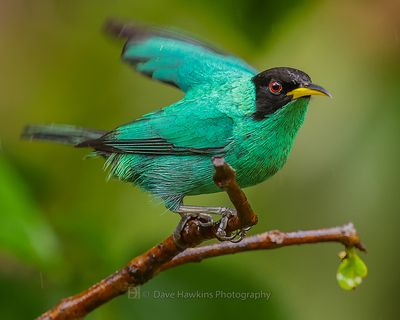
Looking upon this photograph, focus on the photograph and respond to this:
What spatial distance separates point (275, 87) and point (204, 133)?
16.6 inches

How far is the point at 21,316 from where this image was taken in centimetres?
412

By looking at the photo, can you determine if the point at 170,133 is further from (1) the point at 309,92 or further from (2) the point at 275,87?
(1) the point at 309,92

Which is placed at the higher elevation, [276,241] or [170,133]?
[170,133]

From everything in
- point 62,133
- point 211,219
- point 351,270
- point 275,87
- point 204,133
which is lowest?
point 351,270

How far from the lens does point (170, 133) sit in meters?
4.01

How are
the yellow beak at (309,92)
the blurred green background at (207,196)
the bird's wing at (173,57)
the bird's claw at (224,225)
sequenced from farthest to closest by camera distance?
the bird's wing at (173,57) → the blurred green background at (207,196) → the yellow beak at (309,92) → the bird's claw at (224,225)

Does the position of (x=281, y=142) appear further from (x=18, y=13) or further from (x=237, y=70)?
(x=18, y=13)

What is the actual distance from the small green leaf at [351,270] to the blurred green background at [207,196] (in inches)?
33.7

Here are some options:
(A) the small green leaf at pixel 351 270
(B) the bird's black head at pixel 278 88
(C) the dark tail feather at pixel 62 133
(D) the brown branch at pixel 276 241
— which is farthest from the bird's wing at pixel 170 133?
(A) the small green leaf at pixel 351 270

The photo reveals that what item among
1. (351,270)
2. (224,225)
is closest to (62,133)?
(224,225)

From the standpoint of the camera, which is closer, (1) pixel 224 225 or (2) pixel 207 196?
(1) pixel 224 225

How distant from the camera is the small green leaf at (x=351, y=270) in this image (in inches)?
130

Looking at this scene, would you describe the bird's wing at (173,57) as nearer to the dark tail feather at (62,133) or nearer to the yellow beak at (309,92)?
the dark tail feather at (62,133)

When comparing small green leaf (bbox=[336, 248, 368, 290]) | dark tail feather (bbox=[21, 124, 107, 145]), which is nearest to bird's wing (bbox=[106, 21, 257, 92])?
dark tail feather (bbox=[21, 124, 107, 145])
